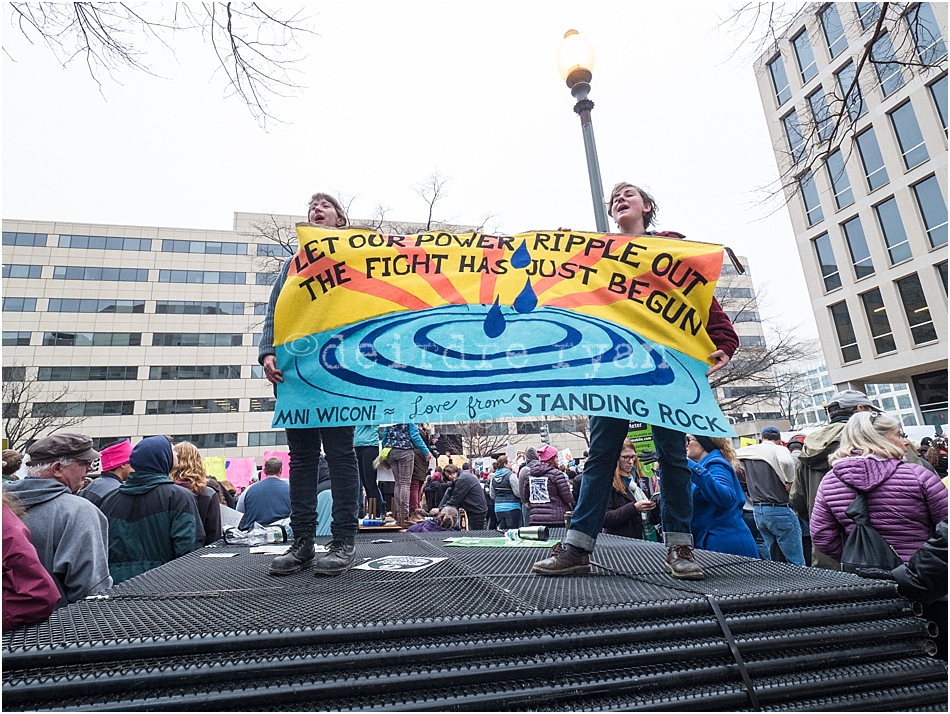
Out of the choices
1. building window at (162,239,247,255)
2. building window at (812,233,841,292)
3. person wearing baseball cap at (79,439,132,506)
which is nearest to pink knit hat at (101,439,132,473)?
person wearing baseball cap at (79,439,132,506)

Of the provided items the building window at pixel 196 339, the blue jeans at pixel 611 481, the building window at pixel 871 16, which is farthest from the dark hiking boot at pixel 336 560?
the building window at pixel 196 339

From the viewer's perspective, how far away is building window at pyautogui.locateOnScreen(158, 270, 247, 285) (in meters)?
51.7

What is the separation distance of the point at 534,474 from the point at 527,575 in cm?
531

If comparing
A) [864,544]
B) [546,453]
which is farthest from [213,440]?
[864,544]

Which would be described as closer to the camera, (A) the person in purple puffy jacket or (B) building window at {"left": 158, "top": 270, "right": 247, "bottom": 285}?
(A) the person in purple puffy jacket

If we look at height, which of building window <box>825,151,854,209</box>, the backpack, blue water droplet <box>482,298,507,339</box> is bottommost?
the backpack

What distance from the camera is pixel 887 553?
3.11 meters

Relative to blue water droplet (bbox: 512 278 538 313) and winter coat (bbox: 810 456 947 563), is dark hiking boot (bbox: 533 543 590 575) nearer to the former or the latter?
blue water droplet (bbox: 512 278 538 313)

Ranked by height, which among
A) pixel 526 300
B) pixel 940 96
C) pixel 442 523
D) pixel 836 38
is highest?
pixel 836 38

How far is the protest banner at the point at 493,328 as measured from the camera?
9.81ft

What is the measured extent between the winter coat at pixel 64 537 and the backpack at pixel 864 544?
4.45m

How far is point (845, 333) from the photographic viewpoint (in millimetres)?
28016

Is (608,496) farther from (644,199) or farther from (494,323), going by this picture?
(644,199)

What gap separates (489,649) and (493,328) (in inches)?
74.3
